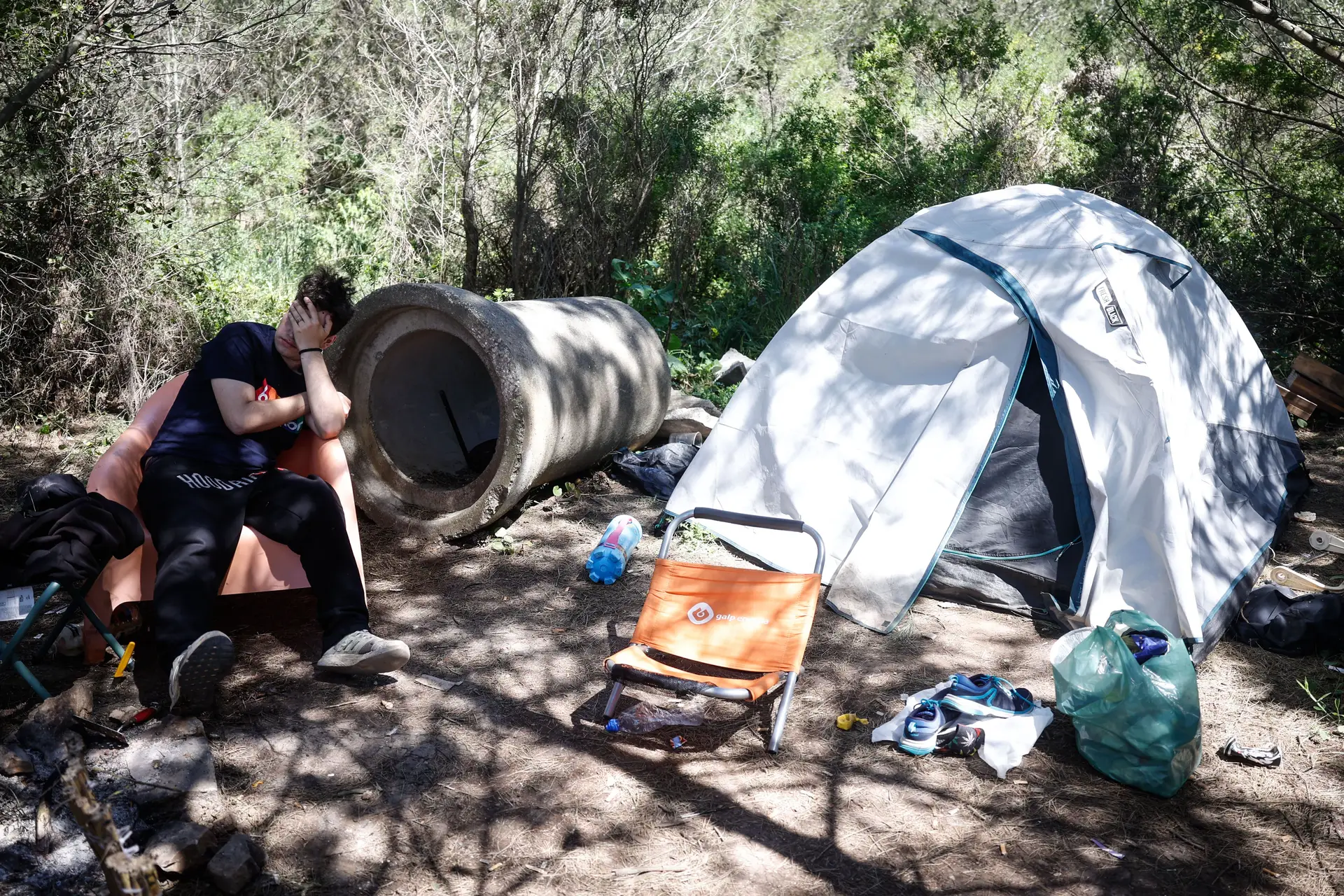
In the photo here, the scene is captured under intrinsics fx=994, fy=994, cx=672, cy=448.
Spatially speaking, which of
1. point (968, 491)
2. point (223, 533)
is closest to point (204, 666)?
point (223, 533)

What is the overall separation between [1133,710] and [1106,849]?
46 centimetres

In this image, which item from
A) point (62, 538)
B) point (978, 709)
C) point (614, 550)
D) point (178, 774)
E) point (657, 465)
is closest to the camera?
point (178, 774)

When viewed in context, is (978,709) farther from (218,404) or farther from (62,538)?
(62,538)

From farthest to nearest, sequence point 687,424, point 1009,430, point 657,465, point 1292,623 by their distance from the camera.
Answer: point 687,424, point 657,465, point 1009,430, point 1292,623

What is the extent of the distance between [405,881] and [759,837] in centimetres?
101

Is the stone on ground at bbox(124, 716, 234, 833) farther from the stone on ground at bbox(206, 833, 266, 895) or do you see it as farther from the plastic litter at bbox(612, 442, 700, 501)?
the plastic litter at bbox(612, 442, 700, 501)

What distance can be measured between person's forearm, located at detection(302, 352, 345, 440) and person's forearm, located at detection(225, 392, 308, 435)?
42 millimetres

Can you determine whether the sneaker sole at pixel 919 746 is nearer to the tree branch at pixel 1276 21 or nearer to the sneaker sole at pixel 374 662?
the sneaker sole at pixel 374 662

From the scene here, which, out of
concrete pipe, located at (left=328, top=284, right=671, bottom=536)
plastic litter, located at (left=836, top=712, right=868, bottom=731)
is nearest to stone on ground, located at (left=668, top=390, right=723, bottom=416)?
concrete pipe, located at (left=328, top=284, right=671, bottom=536)

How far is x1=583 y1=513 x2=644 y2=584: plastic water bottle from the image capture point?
4.77 meters

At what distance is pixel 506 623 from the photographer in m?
4.38

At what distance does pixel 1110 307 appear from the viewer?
437cm

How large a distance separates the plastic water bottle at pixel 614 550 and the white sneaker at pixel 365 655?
1.29 metres

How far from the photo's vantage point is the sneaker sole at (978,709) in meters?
3.48
